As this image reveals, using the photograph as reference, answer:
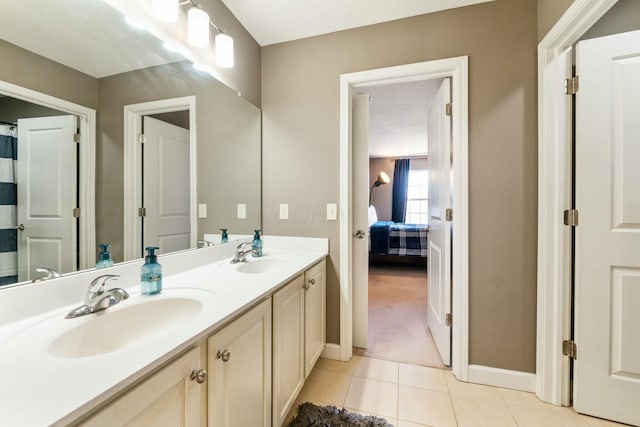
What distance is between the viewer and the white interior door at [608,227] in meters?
1.29

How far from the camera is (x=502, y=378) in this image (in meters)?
1.61

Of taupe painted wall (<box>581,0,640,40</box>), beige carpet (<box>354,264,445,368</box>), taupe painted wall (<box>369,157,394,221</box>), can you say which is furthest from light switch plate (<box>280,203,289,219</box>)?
taupe painted wall (<box>369,157,394,221</box>)

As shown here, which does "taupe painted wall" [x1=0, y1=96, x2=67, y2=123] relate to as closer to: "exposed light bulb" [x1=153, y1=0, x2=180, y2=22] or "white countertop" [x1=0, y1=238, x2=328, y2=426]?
"white countertop" [x1=0, y1=238, x2=328, y2=426]

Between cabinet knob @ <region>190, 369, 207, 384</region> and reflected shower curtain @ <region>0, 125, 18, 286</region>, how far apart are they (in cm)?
64

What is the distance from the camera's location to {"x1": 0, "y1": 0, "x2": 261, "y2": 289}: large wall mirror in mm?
794

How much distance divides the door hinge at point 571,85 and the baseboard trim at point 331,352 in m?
2.10

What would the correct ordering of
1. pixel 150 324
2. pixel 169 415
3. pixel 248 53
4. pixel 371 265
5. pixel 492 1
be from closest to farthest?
pixel 169 415 → pixel 150 324 → pixel 492 1 → pixel 248 53 → pixel 371 265

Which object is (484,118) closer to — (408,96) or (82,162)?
(408,96)

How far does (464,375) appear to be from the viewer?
1.66 metres

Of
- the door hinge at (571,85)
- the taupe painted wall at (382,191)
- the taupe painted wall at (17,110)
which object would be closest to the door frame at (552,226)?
the door hinge at (571,85)

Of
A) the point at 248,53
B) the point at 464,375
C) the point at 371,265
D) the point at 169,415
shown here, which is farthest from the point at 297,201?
the point at 371,265

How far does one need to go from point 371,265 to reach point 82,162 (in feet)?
14.4

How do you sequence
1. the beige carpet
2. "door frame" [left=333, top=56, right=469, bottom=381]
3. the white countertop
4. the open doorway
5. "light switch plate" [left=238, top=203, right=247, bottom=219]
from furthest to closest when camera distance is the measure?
the open doorway → the beige carpet → "light switch plate" [left=238, top=203, right=247, bottom=219] → "door frame" [left=333, top=56, right=469, bottom=381] → the white countertop

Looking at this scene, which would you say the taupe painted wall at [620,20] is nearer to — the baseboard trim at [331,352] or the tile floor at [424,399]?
the tile floor at [424,399]
